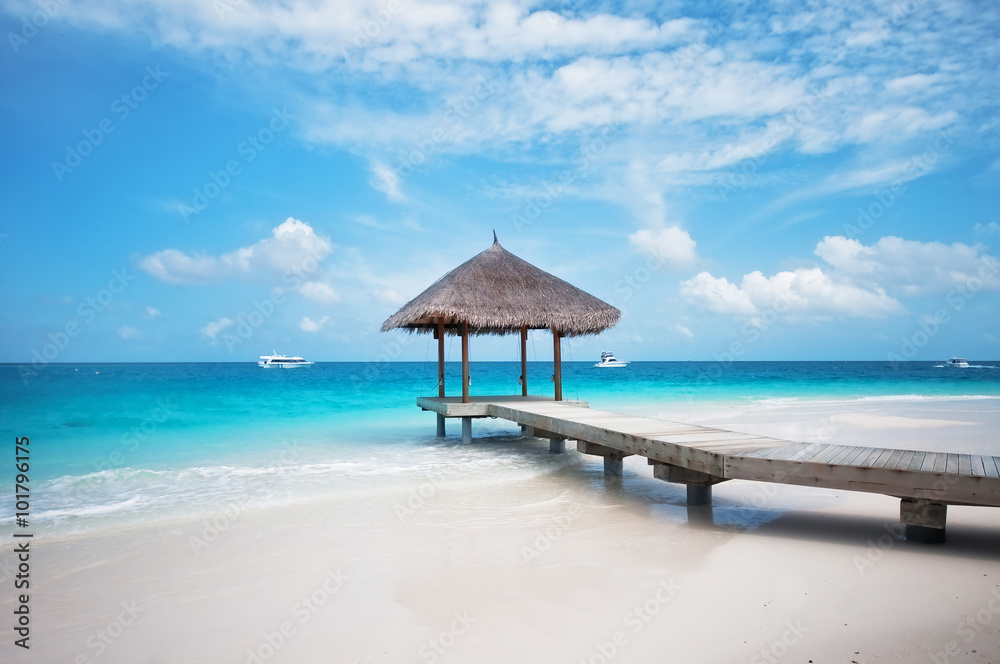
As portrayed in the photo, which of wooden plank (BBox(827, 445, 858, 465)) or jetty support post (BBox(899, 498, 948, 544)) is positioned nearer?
jetty support post (BBox(899, 498, 948, 544))

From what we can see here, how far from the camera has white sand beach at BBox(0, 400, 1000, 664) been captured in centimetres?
291

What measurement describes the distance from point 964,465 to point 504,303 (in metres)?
6.57

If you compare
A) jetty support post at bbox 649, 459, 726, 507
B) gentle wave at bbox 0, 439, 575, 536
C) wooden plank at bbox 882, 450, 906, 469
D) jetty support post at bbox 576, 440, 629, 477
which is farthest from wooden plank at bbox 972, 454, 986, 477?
gentle wave at bbox 0, 439, 575, 536

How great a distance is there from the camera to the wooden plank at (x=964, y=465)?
12.6ft

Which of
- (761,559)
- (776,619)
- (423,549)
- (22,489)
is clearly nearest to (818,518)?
(761,559)

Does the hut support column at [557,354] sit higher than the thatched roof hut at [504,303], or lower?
lower

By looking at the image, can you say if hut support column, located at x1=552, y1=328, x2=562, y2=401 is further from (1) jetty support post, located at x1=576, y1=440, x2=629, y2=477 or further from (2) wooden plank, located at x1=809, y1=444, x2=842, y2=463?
(2) wooden plank, located at x1=809, y1=444, x2=842, y2=463

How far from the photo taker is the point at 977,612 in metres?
3.09

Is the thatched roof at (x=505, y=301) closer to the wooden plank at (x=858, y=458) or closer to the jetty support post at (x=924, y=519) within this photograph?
the wooden plank at (x=858, y=458)

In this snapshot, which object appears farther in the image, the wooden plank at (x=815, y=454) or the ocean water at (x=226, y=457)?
the ocean water at (x=226, y=457)

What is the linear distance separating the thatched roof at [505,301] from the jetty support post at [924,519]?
6.10 m

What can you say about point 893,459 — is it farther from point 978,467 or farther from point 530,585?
point 530,585

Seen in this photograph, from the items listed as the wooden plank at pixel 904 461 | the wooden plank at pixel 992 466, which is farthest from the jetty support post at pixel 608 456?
the wooden plank at pixel 992 466

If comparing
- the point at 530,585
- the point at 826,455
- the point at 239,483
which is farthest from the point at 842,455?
the point at 239,483
